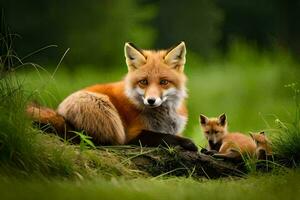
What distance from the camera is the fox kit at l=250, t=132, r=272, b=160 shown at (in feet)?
27.3

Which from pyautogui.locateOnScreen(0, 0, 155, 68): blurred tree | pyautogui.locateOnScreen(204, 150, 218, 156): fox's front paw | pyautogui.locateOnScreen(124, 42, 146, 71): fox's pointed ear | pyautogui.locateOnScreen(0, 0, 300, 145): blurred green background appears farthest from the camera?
pyautogui.locateOnScreen(0, 0, 155, 68): blurred tree

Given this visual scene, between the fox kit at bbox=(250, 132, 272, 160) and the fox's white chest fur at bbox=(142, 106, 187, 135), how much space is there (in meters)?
0.78

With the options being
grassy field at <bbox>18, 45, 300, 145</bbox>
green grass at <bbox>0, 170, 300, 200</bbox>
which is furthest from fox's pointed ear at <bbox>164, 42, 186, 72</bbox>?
grassy field at <bbox>18, 45, 300, 145</bbox>

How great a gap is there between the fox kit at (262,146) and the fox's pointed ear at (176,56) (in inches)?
40.5

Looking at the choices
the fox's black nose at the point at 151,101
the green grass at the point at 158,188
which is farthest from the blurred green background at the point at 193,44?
the green grass at the point at 158,188

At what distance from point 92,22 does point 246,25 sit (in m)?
7.53

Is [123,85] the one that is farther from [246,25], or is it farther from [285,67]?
[246,25]

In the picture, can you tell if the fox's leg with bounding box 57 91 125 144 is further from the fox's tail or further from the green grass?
the green grass

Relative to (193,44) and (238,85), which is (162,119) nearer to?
(238,85)

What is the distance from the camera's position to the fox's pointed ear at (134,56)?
8781mm

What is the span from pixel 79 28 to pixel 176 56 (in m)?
12.7

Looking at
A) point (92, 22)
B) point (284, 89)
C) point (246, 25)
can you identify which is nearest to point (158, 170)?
point (284, 89)

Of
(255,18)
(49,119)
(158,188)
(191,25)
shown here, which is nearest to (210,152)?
(49,119)

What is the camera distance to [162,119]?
28.6ft
